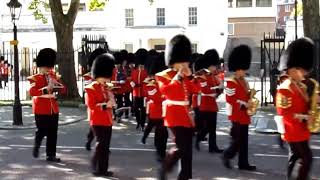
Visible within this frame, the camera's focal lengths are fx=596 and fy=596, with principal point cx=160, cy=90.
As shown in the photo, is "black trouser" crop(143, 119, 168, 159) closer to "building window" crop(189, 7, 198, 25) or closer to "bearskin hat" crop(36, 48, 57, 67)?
"bearskin hat" crop(36, 48, 57, 67)

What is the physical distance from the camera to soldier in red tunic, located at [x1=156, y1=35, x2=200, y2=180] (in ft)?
23.9

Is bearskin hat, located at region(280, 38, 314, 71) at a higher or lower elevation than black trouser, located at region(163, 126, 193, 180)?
higher

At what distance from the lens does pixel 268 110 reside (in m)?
16.7

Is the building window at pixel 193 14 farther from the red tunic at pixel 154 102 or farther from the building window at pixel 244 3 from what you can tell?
→ the red tunic at pixel 154 102

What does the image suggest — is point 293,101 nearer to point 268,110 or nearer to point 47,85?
point 47,85

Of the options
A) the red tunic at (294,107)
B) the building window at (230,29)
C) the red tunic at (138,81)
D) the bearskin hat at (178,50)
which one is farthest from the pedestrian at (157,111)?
the building window at (230,29)

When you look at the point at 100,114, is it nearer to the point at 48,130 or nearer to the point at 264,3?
the point at 48,130

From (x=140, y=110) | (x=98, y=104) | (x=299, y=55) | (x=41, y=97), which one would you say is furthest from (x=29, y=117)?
(x=299, y=55)

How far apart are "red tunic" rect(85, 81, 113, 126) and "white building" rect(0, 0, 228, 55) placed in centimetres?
3419

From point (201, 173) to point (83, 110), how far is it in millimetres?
9625

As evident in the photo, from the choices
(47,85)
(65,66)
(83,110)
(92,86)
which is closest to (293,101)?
(92,86)

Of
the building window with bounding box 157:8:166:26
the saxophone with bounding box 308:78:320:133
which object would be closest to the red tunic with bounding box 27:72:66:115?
the saxophone with bounding box 308:78:320:133

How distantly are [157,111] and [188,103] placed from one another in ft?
7.18

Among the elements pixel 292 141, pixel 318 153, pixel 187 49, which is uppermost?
pixel 187 49
